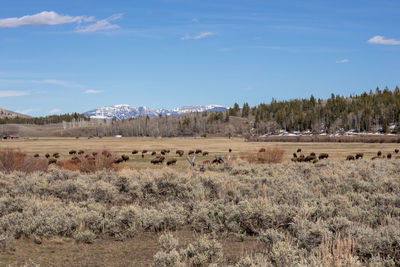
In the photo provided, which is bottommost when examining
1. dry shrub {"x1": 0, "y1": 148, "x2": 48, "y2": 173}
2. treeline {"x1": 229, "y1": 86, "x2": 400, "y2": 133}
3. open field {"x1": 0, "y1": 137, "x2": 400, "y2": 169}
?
open field {"x1": 0, "y1": 137, "x2": 400, "y2": 169}

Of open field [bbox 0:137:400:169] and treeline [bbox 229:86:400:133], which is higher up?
treeline [bbox 229:86:400:133]

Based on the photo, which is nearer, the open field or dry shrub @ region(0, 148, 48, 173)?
dry shrub @ region(0, 148, 48, 173)

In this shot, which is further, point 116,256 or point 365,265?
point 116,256

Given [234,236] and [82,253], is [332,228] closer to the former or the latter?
[234,236]

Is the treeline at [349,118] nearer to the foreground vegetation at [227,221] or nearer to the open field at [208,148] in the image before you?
the open field at [208,148]

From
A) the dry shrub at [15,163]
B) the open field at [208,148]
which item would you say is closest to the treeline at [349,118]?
the open field at [208,148]

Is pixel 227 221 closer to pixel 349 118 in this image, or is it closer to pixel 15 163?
pixel 15 163

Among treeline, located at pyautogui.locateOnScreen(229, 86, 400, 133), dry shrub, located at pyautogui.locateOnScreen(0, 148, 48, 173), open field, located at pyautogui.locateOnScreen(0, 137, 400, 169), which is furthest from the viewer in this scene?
treeline, located at pyautogui.locateOnScreen(229, 86, 400, 133)

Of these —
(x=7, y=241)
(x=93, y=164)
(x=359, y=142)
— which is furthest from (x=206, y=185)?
(x=359, y=142)

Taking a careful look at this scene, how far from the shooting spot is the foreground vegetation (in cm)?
738

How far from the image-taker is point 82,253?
893 centimetres

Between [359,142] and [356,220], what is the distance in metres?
80.8

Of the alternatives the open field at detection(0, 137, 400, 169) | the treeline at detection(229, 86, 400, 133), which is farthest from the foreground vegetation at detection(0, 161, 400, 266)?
the treeline at detection(229, 86, 400, 133)

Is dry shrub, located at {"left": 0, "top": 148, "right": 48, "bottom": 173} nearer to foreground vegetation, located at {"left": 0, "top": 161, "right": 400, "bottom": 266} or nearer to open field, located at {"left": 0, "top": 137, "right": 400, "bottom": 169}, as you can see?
open field, located at {"left": 0, "top": 137, "right": 400, "bottom": 169}
